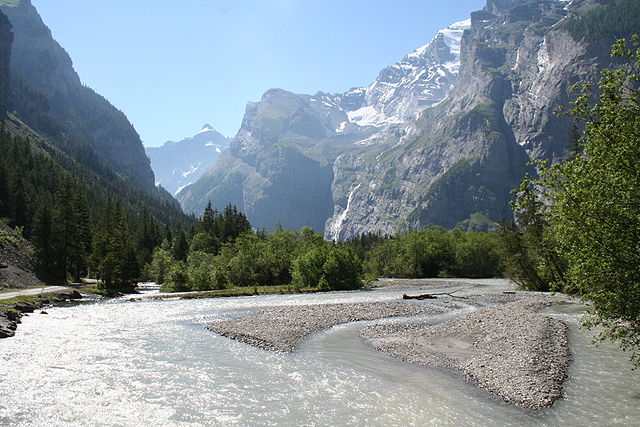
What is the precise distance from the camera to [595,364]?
88.1 ft

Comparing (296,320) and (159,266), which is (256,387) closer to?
(296,320)

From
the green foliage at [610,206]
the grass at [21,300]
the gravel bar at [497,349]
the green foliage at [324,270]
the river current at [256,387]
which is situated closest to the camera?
the green foliage at [610,206]

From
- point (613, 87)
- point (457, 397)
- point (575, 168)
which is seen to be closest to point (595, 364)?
point (457, 397)

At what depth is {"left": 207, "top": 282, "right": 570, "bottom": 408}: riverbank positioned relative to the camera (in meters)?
23.5

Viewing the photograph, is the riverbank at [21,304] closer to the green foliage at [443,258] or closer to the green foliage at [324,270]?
the green foliage at [324,270]

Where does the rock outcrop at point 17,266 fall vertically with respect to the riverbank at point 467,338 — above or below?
above

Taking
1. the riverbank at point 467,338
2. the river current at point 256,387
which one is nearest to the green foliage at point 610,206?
the river current at point 256,387

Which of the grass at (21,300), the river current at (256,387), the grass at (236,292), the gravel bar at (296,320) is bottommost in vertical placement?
the river current at (256,387)

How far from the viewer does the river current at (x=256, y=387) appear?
1859 cm

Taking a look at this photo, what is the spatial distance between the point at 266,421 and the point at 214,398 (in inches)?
162

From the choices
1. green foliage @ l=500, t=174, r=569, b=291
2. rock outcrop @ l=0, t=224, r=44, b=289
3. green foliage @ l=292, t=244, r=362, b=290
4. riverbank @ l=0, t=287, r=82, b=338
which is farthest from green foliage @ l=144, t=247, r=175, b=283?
green foliage @ l=500, t=174, r=569, b=291

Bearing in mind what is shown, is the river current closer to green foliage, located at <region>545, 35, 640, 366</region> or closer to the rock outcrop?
green foliage, located at <region>545, 35, 640, 366</region>

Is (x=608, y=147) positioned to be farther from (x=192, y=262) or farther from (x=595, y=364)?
(x=192, y=262)

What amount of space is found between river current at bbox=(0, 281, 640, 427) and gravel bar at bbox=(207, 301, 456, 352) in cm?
189
